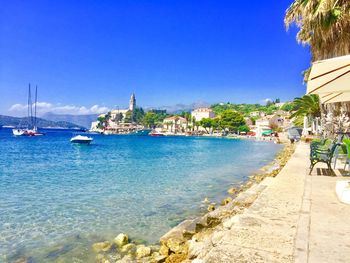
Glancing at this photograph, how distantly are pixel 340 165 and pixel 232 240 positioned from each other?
30.6ft

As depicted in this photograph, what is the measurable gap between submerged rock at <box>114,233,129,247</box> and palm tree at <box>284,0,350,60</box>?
10288 mm

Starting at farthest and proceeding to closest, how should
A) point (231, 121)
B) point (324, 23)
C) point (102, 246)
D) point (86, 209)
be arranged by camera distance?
point (231, 121)
point (324, 23)
point (86, 209)
point (102, 246)

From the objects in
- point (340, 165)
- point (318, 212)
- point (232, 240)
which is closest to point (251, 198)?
point (318, 212)

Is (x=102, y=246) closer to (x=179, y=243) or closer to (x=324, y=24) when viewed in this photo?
(x=179, y=243)

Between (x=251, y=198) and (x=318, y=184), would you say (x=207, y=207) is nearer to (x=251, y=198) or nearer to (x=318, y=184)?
(x=251, y=198)

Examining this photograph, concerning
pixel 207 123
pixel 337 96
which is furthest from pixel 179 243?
pixel 207 123

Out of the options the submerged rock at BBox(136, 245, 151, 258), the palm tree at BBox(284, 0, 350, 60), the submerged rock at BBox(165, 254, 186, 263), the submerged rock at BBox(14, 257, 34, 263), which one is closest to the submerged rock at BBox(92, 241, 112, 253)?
the submerged rock at BBox(136, 245, 151, 258)

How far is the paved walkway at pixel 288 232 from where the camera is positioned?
131 inches

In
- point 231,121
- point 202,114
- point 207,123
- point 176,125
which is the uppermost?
point 202,114

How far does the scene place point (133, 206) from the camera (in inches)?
403

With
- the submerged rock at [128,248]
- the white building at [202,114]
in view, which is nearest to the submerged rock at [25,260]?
the submerged rock at [128,248]

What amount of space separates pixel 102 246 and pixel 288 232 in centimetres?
437

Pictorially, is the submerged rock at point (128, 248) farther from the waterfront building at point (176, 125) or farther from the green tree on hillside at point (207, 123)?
the waterfront building at point (176, 125)

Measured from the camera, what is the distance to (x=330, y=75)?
17.5 ft
